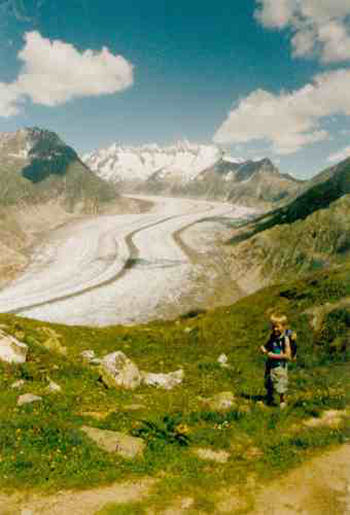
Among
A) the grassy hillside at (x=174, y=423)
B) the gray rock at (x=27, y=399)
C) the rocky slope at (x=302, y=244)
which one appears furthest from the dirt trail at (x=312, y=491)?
the rocky slope at (x=302, y=244)

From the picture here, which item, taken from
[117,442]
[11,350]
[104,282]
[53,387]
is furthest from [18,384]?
[104,282]

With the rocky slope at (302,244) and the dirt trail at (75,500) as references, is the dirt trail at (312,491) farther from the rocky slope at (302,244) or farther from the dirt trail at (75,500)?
the rocky slope at (302,244)

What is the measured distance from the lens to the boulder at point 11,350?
20.2 meters

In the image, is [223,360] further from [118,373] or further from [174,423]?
[174,423]

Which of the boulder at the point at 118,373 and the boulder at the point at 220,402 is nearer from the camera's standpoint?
the boulder at the point at 220,402

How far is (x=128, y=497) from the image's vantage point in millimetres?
10688

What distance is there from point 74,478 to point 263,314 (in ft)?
88.3

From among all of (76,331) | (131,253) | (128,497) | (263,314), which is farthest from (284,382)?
(131,253)

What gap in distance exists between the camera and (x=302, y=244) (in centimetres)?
11669

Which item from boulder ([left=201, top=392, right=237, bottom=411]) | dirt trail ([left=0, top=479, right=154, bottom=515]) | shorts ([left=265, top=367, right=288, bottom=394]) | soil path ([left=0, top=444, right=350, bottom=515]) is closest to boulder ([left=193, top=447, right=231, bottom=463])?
soil path ([left=0, top=444, right=350, bottom=515])

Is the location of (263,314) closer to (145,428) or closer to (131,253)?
(145,428)

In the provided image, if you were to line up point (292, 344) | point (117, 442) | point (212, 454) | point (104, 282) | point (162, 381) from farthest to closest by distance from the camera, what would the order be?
point (104, 282) → point (162, 381) → point (292, 344) → point (117, 442) → point (212, 454)

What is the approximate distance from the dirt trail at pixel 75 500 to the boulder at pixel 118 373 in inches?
315

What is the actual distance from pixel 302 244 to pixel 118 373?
104 metres
